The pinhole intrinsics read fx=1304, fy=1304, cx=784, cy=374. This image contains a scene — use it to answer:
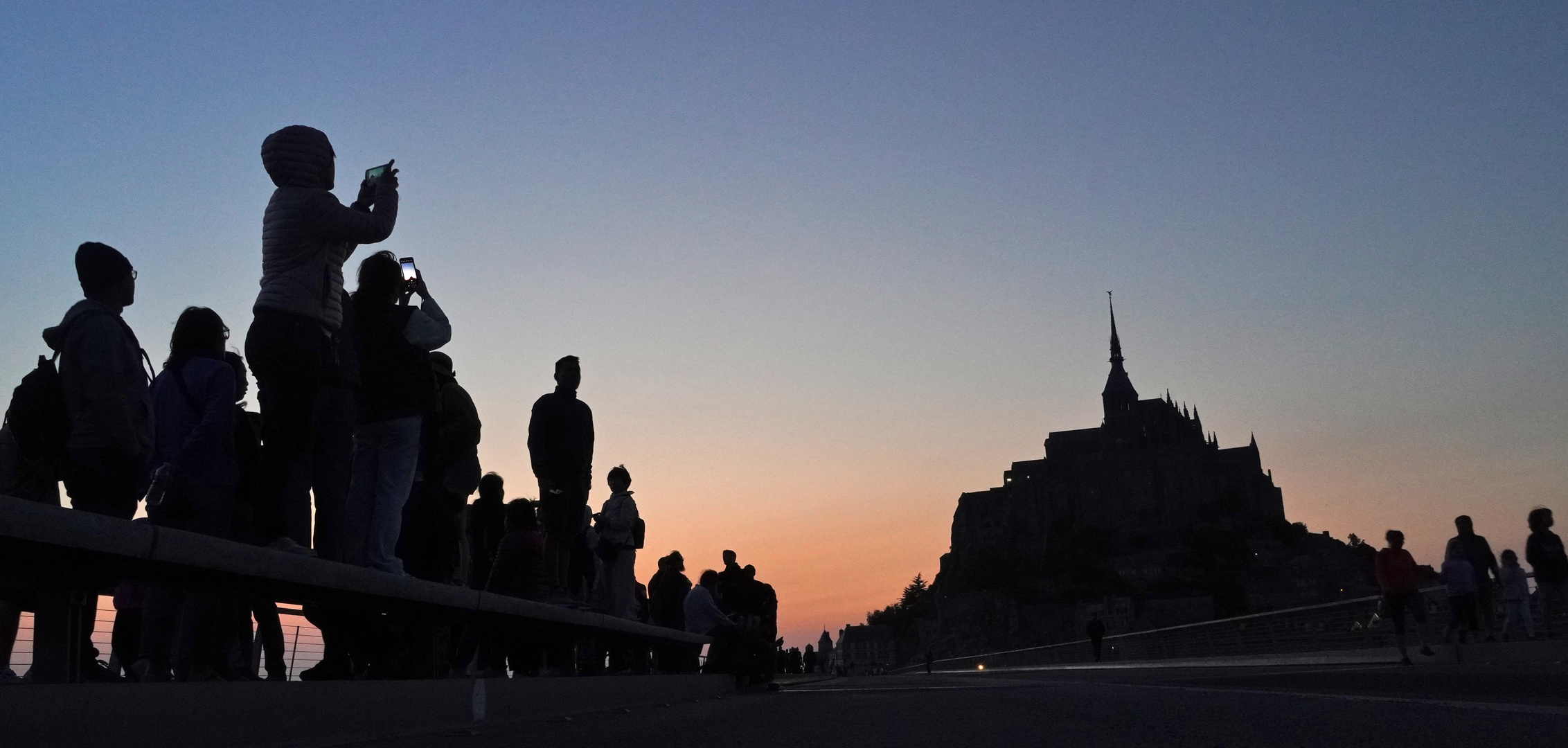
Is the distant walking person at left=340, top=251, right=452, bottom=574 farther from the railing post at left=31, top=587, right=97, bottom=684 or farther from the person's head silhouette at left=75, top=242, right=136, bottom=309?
the railing post at left=31, top=587, right=97, bottom=684

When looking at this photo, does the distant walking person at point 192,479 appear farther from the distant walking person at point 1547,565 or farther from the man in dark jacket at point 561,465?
the distant walking person at point 1547,565

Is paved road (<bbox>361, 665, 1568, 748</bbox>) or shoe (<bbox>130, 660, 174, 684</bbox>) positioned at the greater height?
shoe (<bbox>130, 660, 174, 684</bbox>)

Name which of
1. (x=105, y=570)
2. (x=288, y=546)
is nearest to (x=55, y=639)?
(x=105, y=570)

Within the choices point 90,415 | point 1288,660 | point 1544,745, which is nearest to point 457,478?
point 90,415

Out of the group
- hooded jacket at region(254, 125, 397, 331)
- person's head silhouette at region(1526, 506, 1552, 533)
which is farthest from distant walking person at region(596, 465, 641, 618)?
person's head silhouette at region(1526, 506, 1552, 533)

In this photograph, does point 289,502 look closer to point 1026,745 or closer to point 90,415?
point 90,415

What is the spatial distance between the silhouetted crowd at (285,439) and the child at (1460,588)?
9838mm

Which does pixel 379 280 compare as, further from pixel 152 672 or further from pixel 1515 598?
pixel 1515 598

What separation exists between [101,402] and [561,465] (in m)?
4.95

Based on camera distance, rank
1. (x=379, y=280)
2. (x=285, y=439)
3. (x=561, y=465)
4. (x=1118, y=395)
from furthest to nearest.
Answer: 1. (x=1118, y=395)
2. (x=561, y=465)
3. (x=379, y=280)
4. (x=285, y=439)

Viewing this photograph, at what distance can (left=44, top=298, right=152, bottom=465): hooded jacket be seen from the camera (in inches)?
164

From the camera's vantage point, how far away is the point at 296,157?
537 cm

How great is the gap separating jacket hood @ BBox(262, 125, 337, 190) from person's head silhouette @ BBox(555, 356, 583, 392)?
13.3 feet

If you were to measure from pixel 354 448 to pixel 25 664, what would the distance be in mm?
2154
